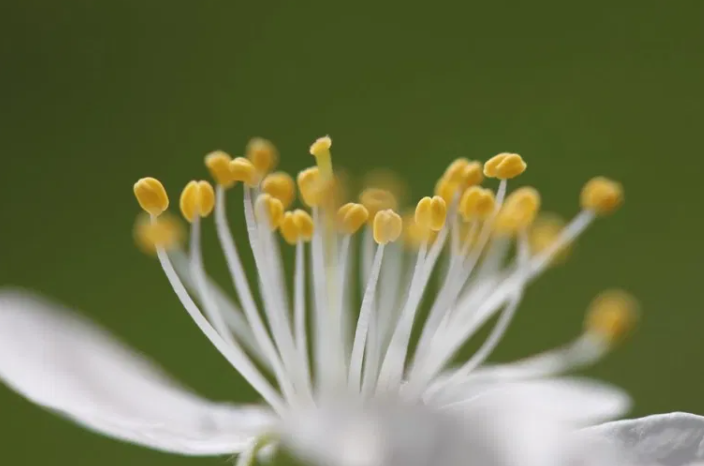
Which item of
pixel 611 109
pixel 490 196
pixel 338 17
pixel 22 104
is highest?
pixel 338 17

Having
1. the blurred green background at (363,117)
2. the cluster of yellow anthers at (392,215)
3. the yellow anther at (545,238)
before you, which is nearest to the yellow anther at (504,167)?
the cluster of yellow anthers at (392,215)

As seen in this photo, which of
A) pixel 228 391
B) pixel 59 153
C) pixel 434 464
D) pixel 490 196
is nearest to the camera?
pixel 434 464

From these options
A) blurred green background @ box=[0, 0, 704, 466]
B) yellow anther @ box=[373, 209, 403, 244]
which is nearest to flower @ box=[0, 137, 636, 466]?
yellow anther @ box=[373, 209, 403, 244]

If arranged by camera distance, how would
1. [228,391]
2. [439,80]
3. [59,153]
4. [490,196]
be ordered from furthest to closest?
[439,80], [59,153], [228,391], [490,196]

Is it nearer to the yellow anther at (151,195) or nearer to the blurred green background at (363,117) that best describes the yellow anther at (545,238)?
the yellow anther at (151,195)

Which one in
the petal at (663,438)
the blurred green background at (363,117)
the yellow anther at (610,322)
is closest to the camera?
the petal at (663,438)

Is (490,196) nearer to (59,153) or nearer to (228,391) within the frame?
(228,391)

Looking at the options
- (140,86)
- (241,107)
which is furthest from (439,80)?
(140,86)

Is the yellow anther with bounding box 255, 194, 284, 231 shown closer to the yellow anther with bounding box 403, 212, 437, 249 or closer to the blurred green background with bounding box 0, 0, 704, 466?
the yellow anther with bounding box 403, 212, 437, 249
